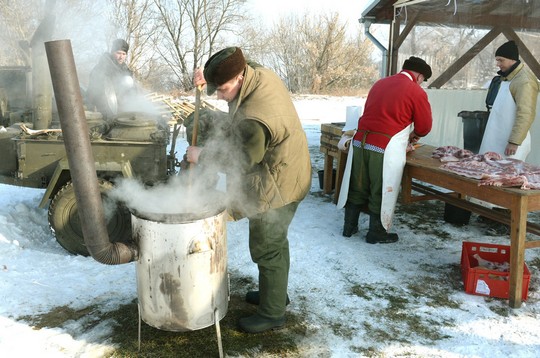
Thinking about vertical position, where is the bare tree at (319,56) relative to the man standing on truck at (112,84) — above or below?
above

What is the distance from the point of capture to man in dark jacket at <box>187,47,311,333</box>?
2555 millimetres

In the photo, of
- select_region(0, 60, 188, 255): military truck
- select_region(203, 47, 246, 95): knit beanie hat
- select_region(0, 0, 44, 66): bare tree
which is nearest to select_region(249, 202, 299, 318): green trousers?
select_region(203, 47, 246, 95): knit beanie hat

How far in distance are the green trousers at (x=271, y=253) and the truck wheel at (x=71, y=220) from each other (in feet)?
5.75

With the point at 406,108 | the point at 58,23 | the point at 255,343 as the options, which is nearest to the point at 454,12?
the point at 406,108

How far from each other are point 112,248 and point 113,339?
2.38ft

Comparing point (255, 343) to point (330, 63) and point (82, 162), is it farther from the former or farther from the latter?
point (330, 63)

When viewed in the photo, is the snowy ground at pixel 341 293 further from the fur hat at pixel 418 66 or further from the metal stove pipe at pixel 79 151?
the fur hat at pixel 418 66

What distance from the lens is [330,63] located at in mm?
29344

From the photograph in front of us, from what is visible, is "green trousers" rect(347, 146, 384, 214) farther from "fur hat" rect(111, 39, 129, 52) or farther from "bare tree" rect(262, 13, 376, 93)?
"bare tree" rect(262, 13, 376, 93)

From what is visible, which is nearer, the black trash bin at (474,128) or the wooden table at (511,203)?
the wooden table at (511,203)

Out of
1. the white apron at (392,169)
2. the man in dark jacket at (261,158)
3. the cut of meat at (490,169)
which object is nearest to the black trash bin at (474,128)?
the cut of meat at (490,169)

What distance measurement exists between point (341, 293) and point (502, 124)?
302 centimetres

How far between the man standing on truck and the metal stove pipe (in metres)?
2.62

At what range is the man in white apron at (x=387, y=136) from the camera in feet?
14.6
